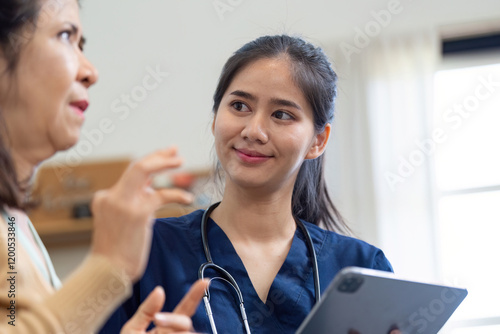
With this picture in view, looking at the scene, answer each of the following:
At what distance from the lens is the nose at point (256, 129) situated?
4.90 feet

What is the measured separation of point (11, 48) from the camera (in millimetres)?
795

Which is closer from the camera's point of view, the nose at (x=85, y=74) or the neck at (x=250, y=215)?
the nose at (x=85, y=74)

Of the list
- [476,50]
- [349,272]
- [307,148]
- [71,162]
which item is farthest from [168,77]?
[349,272]

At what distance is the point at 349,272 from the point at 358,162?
2.60m

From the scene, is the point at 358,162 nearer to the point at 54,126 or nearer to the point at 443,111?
the point at 443,111

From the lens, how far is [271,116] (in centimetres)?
155

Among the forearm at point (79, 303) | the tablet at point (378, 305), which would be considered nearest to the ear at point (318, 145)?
the tablet at point (378, 305)

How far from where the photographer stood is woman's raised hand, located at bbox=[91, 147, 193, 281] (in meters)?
0.74

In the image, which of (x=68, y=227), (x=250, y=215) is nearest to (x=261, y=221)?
(x=250, y=215)

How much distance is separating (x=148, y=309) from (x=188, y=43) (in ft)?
9.33

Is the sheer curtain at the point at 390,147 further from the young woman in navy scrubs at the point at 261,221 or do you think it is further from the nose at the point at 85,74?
the nose at the point at 85,74

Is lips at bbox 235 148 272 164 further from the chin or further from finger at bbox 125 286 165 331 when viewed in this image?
the chin

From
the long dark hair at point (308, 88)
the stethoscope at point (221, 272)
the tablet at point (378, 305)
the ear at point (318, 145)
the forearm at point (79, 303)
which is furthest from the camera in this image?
the ear at point (318, 145)

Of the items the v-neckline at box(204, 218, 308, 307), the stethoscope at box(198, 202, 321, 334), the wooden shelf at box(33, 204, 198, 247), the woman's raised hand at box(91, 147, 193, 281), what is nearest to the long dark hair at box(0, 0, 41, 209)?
the woman's raised hand at box(91, 147, 193, 281)
